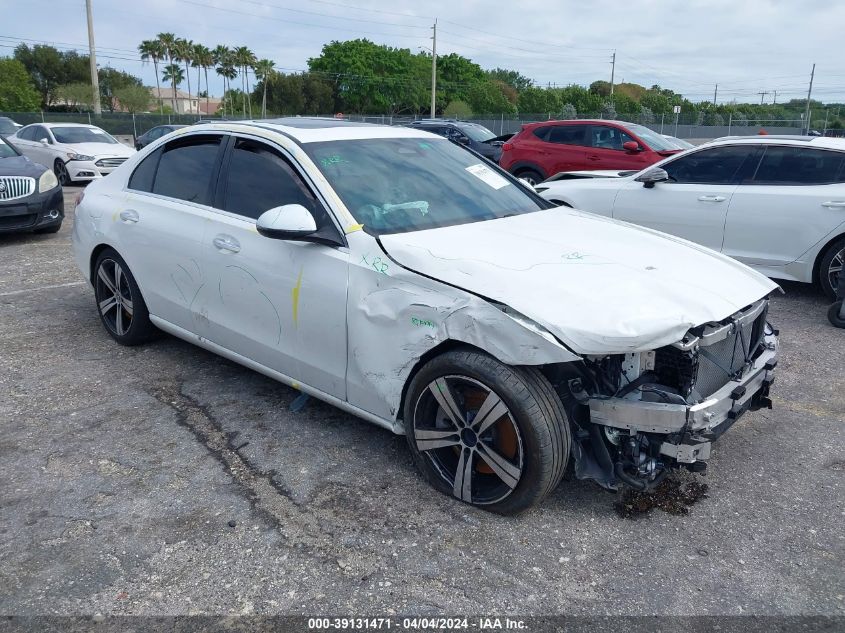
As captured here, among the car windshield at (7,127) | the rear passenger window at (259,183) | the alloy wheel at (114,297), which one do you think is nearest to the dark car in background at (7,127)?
the car windshield at (7,127)

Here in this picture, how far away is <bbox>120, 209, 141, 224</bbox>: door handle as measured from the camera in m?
4.82

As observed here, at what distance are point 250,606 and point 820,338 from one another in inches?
198

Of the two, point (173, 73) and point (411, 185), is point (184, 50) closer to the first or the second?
point (173, 73)

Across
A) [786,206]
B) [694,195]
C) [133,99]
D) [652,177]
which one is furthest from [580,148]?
[133,99]

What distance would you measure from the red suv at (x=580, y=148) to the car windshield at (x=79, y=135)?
33.5 ft

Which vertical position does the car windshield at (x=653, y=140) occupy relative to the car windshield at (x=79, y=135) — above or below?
above

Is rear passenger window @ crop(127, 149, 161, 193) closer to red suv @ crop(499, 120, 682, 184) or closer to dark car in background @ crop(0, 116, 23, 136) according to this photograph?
red suv @ crop(499, 120, 682, 184)

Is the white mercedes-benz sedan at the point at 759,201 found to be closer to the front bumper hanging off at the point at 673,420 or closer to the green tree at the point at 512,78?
the front bumper hanging off at the point at 673,420

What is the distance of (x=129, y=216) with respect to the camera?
4871 millimetres

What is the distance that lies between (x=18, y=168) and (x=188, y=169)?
6403mm

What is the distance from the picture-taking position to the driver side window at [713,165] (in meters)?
7.06

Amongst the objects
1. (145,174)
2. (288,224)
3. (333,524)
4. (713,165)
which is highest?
(713,165)

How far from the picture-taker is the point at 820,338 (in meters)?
A: 5.77

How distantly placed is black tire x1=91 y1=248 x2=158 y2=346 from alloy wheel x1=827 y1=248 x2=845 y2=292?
581cm
